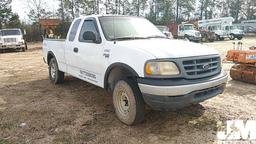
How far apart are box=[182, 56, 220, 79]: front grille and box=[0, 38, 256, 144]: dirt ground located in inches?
35.8

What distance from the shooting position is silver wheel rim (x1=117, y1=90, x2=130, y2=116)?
4637 mm

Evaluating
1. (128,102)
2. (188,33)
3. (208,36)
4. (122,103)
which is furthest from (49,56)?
(208,36)

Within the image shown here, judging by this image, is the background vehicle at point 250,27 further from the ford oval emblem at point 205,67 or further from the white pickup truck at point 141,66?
the ford oval emblem at point 205,67

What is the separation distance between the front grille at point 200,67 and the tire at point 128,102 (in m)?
0.85

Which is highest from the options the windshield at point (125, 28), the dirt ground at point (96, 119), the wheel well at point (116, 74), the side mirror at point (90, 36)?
the windshield at point (125, 28)

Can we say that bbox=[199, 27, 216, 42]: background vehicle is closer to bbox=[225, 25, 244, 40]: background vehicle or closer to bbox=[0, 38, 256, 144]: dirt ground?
bbox=[225, 25, 244, 40]: background vehicle

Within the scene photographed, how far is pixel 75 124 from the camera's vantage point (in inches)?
188

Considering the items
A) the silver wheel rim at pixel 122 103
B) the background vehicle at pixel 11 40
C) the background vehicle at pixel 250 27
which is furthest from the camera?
the background vehicle at pixel 250 27

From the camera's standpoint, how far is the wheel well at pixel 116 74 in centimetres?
440

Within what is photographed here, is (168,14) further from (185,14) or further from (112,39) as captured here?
(112,39)

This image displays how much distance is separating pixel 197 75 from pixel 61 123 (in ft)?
8.20

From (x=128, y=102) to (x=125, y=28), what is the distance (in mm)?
1727

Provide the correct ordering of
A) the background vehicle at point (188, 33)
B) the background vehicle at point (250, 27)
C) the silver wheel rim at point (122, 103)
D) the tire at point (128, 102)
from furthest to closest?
1. the background vehicle at point (250, 27)
2. the background vehicle at point (188, 33)
3. the silver wheel rim at point (122, 103)
4. the tire at point (128, 102)

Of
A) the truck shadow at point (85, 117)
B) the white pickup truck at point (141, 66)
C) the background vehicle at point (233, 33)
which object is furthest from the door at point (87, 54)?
the background vehicle at point (233, 33)
